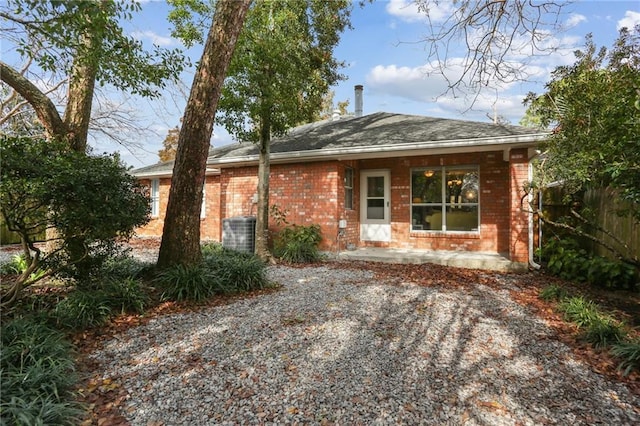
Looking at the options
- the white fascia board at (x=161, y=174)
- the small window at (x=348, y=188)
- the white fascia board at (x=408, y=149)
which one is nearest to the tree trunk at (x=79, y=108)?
the white fascia board at (x=408, y=149)

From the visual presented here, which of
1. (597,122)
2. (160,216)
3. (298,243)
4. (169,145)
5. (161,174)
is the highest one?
(169,145)

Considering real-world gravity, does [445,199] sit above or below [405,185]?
below

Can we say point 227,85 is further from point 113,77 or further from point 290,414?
point 290,414

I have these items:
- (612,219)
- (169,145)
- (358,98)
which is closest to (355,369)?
(612,219)

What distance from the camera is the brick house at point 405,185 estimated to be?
7.88 m

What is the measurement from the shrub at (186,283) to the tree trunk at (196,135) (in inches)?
8.2

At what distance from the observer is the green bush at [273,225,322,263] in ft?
28.1

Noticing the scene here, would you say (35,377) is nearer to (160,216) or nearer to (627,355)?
(627,355)

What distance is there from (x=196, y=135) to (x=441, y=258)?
5.73 m

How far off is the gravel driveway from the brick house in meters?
4.19

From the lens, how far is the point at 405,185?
979 cm

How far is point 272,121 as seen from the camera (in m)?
8.20

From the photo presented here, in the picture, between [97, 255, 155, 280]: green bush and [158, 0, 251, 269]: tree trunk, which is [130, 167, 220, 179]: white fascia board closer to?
[97, 255, 155, 280]: green bush

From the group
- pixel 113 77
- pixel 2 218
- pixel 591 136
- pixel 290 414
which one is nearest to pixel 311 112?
pixel 113 77
